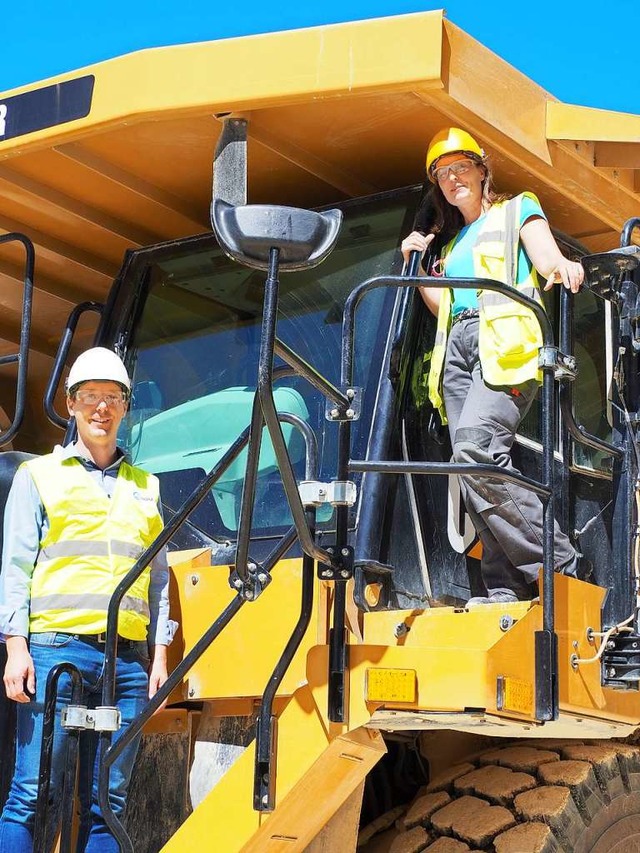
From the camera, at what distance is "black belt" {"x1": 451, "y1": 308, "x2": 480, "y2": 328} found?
15.3 ft

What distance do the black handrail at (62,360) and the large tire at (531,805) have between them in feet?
6.71

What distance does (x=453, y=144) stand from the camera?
4.59 meters

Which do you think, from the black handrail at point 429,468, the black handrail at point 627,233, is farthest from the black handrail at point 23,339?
the black handrail at point 627,233

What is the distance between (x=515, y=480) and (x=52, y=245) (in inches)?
106

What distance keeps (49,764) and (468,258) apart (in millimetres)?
2108

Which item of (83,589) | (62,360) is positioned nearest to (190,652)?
(83,589)

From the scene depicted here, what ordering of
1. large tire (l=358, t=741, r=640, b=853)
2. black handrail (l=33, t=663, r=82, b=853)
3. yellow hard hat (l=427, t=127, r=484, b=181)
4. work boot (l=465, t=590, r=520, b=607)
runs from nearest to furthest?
black handrail (l=33, t=663, r=82, b=853)
work boot (l=465, t=590, r=520, b=607)
large tire (l=358, t=741, r=640, b=853)
yellow hard hat (l=427, t=127, r=484, b=181)

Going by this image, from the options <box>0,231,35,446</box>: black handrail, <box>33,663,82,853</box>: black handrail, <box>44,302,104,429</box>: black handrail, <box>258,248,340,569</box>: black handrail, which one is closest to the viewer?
<box>258,248,340,569</box>: black handrail

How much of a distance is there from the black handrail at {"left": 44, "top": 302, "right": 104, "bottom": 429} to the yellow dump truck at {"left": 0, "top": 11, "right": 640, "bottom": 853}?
3 cm

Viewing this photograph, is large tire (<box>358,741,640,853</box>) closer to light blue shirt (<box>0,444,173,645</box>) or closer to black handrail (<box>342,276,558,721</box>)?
black handrail (<box>342,276,558,721</box>)

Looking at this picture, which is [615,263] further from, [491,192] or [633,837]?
[633,837]

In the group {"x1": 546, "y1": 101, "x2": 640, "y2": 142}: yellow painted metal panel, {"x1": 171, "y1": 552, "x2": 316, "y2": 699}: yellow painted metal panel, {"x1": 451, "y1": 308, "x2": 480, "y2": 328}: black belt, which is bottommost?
{"x1": 171, "y1": 552, "x2": 316, "y2": 699}: yellow painted metal panel

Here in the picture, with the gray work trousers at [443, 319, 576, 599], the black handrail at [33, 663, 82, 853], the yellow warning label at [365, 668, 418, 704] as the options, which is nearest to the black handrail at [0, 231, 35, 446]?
the black handrail at [33, 663, 82, 853]

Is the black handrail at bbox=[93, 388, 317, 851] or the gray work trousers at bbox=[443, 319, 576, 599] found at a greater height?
the gray work trousers at bbox=[443, 319, 576, 599]
